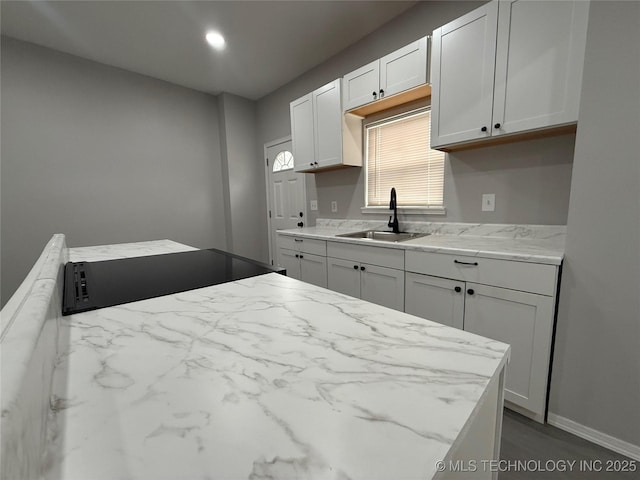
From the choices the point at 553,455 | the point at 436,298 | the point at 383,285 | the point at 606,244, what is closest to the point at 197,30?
the point at 383,285

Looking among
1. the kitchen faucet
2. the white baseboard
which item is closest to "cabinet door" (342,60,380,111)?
the kitchen faucet

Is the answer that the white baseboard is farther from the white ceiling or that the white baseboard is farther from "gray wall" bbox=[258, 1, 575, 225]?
the white ceiling

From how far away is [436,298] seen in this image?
1699 millimetres

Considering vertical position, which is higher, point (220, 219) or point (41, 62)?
point (41, 62)

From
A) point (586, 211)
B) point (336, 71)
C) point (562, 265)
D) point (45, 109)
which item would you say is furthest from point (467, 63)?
point (45, 109)

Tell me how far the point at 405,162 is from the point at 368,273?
110 centimetres

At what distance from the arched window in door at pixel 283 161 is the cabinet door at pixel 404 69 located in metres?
1.78

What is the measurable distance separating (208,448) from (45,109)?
153 inches

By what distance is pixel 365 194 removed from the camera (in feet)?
9.25

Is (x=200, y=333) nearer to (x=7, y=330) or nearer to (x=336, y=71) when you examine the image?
(x=7, y=330)

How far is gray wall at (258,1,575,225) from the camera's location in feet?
5.66

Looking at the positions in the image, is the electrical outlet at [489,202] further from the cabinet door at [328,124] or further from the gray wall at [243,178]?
the gray wall at [243,178]

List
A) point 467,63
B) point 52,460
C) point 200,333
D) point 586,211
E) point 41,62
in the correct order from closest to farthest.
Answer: point 52,460 → point 200,333 → point 586,211 → point 467,63 → point 41,62

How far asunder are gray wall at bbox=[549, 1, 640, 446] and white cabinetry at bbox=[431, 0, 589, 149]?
21 cm
